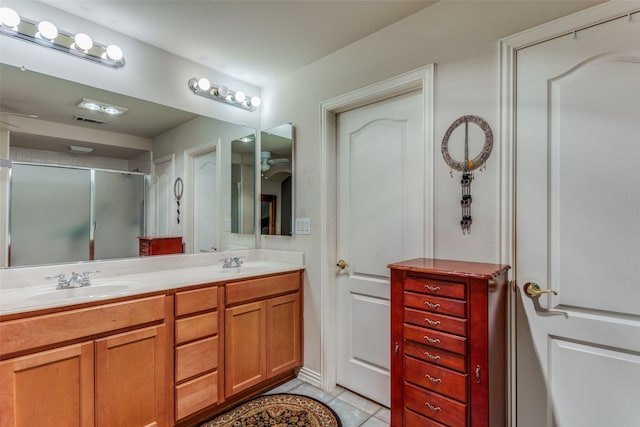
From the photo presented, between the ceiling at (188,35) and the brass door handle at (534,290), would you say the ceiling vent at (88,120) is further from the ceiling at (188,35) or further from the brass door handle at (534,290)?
the brass door handle at (534,290)

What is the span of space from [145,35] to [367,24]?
146cm

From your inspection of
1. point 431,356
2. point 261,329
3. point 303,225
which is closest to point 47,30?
point 303,225

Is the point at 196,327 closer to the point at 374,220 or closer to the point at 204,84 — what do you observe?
the point at 374,220

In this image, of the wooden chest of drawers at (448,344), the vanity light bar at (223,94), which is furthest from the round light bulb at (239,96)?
the wooden chest of drawers at (448,344)

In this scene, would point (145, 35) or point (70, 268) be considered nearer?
point (70, 268)

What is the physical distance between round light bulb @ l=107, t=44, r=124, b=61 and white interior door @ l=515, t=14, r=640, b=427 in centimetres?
226

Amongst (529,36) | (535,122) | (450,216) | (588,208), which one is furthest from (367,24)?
(588,208)

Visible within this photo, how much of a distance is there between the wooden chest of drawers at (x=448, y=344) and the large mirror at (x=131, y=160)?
65.3 inches

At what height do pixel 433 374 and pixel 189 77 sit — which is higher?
pixel 189 77

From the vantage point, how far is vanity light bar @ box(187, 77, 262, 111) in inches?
93.5

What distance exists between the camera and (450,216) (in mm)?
1686

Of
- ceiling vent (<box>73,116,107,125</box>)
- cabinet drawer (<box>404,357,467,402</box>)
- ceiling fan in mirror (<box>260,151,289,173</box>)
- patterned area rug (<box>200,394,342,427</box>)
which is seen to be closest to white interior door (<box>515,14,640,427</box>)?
cabinet drawer (<box>404,357,467,402</box>)

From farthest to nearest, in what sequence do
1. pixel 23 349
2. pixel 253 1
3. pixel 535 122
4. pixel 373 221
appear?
pixel 373 221, pixel 253 1, pixel 535 122, pixel 23 349

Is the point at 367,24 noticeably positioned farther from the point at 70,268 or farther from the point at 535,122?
the point at 70,268
